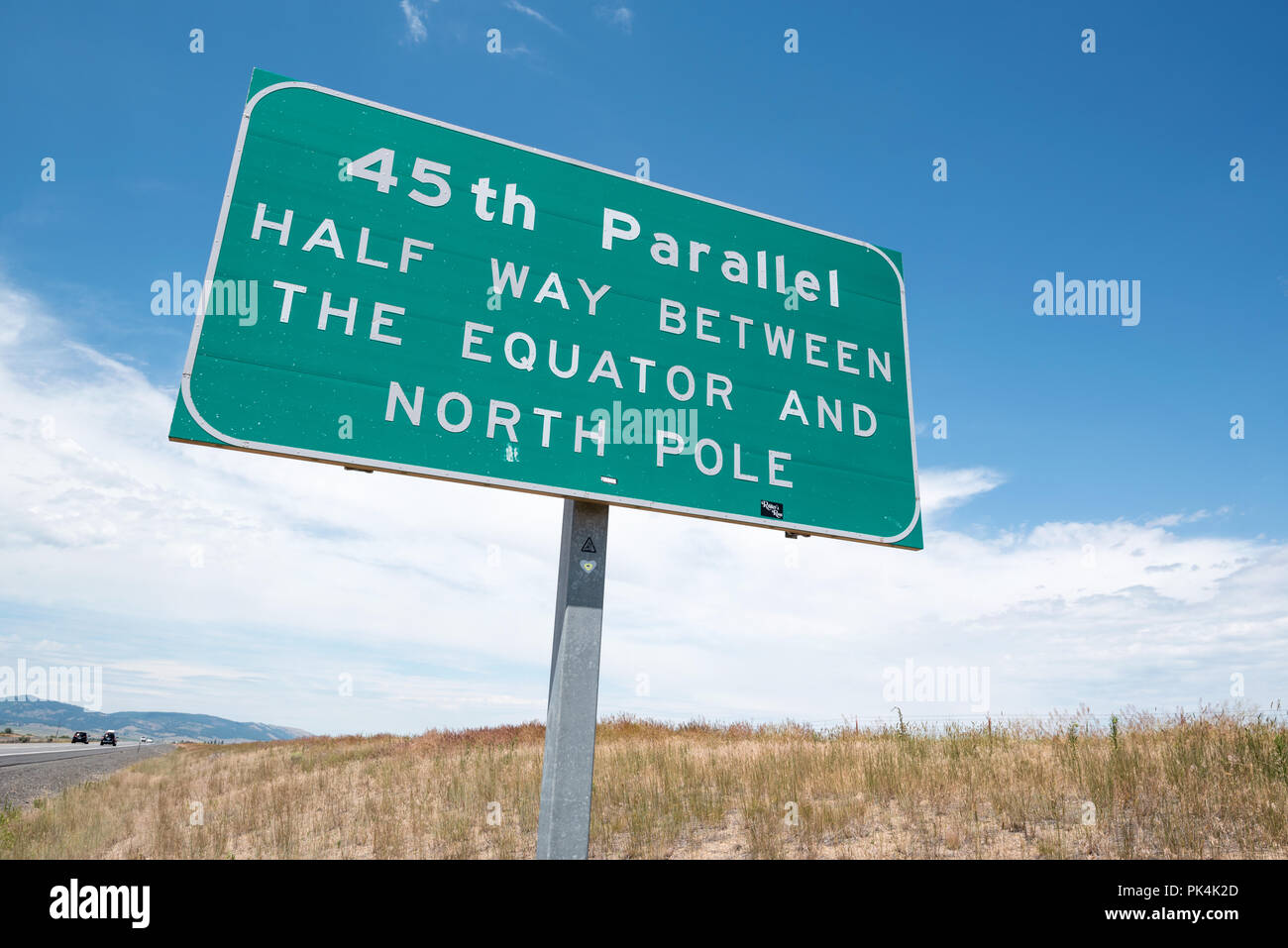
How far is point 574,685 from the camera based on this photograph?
4121 millimetres

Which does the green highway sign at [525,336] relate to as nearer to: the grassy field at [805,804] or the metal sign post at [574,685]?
the metal sign post at [574,685]

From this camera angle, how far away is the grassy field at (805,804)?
241 inches

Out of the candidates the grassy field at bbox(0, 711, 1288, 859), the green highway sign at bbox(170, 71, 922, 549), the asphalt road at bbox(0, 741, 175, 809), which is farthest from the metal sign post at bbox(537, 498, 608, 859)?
the asphalt road at bbox(0, 741, 175, 809)

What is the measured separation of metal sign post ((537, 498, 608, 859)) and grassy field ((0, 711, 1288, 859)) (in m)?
3.36

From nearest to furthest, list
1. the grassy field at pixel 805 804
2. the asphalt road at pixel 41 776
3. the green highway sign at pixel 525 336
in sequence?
the green highway sign at pixel 525 336 → the grassy field at pixel 805 804 → the asphalt road at pixel 41 776

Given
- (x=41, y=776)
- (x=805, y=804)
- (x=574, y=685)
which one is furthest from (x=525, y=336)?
(x=41, y=776)

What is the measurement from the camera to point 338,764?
1542 centimetres

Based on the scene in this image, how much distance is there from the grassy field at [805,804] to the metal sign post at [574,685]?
3.36 meters

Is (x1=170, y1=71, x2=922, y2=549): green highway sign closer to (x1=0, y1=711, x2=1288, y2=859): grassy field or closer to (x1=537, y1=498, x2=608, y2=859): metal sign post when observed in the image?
(x1=537, y1=498, x2=608, y2=859): metal sign post

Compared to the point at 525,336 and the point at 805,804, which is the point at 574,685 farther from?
the point at 805,804

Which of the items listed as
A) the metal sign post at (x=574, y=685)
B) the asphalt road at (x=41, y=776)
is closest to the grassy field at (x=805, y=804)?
the metal sign post at (x=574, y=685)

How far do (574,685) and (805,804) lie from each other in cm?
468

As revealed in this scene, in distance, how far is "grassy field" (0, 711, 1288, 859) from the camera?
6.13 metres
